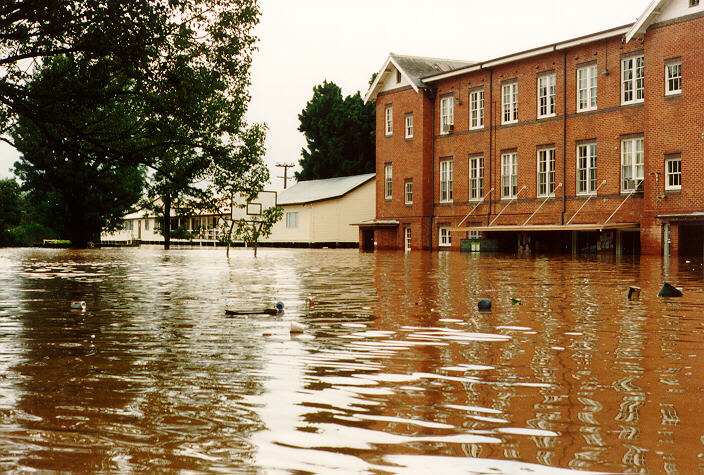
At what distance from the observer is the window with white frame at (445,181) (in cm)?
4784

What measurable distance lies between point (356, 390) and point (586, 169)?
3589 cm

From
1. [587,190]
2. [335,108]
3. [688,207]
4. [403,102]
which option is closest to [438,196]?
[403,102]

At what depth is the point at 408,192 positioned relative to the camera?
5075 centimetres

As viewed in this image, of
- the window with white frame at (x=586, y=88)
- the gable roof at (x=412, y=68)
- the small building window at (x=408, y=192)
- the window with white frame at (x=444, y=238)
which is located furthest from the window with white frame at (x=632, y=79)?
the small building window at (x=408, y=192)

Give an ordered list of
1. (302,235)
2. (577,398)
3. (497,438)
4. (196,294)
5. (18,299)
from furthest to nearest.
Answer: (302,235)
(196,294)
(18,299)
(577,398)
(497,438)

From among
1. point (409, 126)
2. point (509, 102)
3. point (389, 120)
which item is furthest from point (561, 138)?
point (389, 120)

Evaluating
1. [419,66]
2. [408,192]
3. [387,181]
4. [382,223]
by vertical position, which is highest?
[419,66]

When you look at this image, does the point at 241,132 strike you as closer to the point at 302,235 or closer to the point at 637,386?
the point at 637,386

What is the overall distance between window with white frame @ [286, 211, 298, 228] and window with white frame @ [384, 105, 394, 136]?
17.4 meters

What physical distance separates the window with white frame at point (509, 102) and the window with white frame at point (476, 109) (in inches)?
64.2

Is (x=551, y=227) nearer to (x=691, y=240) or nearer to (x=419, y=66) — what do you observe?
(x=691, y=240)

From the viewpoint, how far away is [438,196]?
4862cm

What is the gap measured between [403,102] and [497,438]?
156 ft

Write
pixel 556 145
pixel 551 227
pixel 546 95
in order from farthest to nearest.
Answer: pixel 546 95 < pixel 556 145 < pixel 551 227
